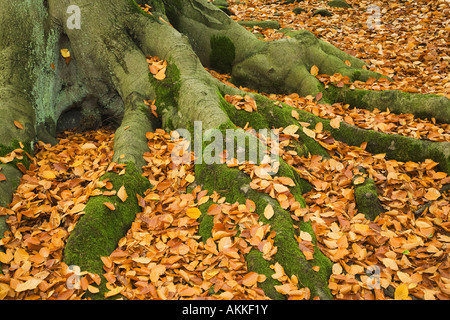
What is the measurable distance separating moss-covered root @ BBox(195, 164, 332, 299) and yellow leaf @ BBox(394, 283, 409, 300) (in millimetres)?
524

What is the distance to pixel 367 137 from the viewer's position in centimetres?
415

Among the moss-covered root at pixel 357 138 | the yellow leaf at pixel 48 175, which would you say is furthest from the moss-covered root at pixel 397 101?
the yellow leaf at pixel 48 175

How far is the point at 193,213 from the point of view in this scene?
126 inches

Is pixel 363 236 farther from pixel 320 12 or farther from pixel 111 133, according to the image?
pixel 320 12

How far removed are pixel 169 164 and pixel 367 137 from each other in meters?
2.45

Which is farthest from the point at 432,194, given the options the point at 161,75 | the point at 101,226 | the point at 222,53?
the point at 222,53

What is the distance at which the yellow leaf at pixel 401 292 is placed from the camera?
8.56 feet

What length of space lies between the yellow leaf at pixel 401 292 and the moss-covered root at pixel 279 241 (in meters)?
0.52

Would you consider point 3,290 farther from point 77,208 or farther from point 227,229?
point 227,229

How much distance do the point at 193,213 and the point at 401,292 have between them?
186 cm

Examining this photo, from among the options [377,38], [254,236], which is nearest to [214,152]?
[254,236]

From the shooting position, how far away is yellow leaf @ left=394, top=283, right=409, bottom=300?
2609mm

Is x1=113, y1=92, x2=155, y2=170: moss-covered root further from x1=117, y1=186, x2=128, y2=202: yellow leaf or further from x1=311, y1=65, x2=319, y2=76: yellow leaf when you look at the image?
x1=311, y1=65, x2=319, y2=76: yellow leaf
